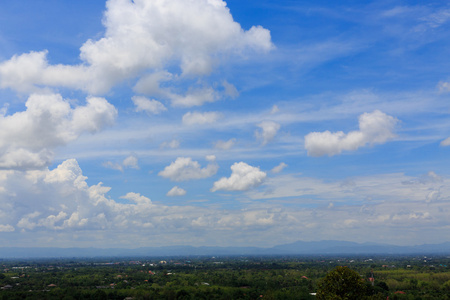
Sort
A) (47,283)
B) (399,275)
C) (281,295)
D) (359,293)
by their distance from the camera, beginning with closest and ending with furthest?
1. (359,293)
2. (281,295)
3. (47,283)
4. (399,275)

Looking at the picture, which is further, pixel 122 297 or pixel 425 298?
pixel 122 297

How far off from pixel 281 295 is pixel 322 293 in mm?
30309

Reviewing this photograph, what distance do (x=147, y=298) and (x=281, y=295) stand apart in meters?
29.9

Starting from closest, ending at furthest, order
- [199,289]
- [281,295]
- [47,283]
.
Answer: [281,295] < [199,289] < [47,283]

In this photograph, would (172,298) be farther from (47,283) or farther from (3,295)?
(47,283)

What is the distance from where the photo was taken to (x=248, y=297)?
273ft

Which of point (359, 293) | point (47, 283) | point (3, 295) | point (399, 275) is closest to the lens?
point (359, 293)

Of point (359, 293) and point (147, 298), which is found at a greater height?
point (359, 293)

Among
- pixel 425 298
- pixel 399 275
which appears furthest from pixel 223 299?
pixel 399 275

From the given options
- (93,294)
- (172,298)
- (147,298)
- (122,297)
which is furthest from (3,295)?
(172,298)

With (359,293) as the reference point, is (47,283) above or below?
below

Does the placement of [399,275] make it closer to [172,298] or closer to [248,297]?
[248,297]

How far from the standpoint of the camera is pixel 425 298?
75.8m

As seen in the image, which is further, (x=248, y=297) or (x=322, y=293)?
(x=248, y=297)
